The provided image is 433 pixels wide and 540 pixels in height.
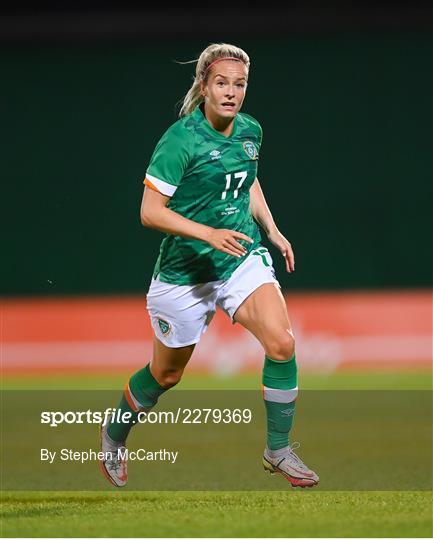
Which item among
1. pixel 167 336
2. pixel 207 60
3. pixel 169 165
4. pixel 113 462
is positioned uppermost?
pixel 207 60

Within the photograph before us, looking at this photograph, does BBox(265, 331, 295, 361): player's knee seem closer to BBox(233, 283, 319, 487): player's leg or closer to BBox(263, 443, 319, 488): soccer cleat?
BBox(233, 283, 319, 487): player's leg

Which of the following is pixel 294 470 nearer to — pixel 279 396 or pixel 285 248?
pixel 279 396

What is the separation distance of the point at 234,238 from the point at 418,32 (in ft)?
31.2

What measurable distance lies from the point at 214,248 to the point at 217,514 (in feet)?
3.80

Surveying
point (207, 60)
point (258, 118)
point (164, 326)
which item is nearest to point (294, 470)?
point (164, 326)

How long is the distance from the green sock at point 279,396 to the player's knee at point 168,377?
1.68ft

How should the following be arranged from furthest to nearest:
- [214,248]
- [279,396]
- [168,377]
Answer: [168,377] < [279,396] < [214,248]

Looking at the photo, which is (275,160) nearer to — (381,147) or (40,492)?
(381,147)

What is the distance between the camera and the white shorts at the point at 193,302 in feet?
17.5

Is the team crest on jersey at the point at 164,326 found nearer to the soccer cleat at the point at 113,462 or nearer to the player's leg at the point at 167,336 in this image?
the player's leg at the point at 167,336

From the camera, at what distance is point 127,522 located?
4570 mm

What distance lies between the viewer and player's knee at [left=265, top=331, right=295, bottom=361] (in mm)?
→ 5148

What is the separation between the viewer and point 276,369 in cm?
523

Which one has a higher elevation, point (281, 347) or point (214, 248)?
point (214, 248)
